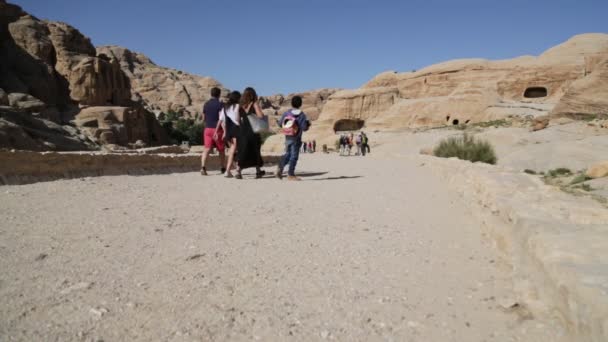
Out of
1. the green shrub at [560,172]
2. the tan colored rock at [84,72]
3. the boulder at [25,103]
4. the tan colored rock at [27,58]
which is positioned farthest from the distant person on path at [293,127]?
the tan colored rock at [84,72]

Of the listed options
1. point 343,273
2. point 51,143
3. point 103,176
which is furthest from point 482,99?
point 343,273

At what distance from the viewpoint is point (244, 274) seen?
240cm

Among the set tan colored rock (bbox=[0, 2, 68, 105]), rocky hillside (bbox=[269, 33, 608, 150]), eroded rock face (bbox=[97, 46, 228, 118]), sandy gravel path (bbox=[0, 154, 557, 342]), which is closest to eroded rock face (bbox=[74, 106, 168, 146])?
tan colored rock (bbox=[0, 2, 68, 105])

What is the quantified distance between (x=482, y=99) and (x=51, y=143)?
32.3m

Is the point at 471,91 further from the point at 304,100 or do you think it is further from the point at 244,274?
the point at 304,100

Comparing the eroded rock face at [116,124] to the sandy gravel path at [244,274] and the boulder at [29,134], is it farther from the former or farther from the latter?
the sandy gravel path at [244,274]

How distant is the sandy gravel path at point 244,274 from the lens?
1.79 m

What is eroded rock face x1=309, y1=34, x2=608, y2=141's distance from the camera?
117 feet

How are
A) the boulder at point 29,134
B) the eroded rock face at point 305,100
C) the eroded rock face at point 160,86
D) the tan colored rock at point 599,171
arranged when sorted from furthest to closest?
1. the eroded rock face at point 305,100
2. the eroded rock face at point 160,86
3. the boulder at point 29,134
4. the tan colored rock at point 599,171

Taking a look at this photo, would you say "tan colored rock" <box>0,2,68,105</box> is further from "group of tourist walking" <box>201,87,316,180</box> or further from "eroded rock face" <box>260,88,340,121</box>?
"eroded rock face" <box>260,88,340,121</box>

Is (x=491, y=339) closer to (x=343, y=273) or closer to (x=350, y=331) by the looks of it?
(x=350, y=331)

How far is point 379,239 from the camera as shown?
3.29m

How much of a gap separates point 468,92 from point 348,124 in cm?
1786

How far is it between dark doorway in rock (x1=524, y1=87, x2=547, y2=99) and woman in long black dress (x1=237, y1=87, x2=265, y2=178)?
135 feet
